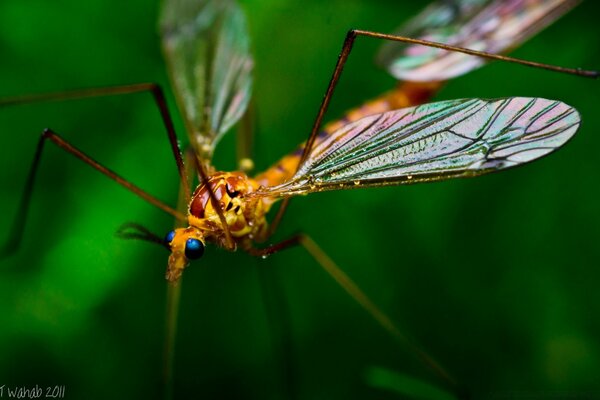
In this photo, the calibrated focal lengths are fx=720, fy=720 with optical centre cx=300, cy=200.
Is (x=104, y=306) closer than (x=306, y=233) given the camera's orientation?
Yes

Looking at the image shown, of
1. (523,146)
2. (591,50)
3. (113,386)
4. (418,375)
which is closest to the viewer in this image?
(523,146)

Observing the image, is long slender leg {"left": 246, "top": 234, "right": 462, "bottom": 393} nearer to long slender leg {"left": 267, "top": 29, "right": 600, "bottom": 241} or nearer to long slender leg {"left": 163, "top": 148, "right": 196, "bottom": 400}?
long slender leg {"left": 267, "top": 29, "right": 600, "bottom": 241}

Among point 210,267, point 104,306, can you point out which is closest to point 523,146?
point 210,267

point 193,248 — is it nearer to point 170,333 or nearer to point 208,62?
point 170,333

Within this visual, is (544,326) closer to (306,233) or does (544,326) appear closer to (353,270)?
(353,270)

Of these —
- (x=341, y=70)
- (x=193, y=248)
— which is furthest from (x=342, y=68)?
(x=193, y=248)

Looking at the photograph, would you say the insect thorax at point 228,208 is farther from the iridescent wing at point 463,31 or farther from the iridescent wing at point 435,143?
the iridescent wing at point 463,31
